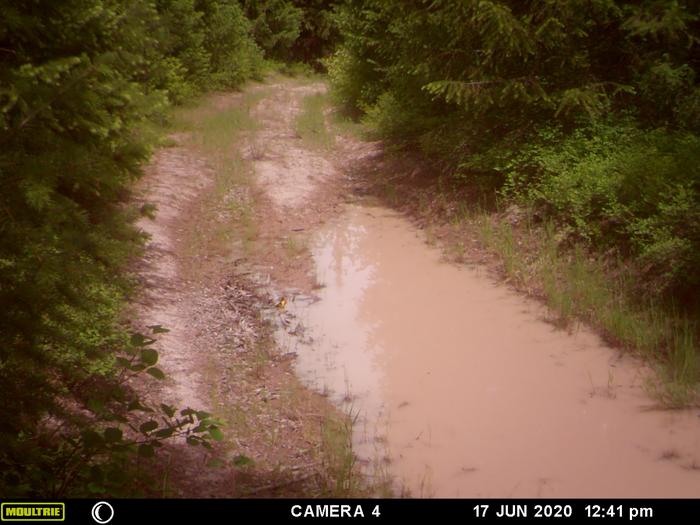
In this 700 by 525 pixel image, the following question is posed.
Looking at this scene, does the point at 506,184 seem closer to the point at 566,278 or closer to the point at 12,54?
the point at 566,278

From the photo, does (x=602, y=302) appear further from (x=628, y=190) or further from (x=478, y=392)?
(x=478, y=392)

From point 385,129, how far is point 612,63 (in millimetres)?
5899

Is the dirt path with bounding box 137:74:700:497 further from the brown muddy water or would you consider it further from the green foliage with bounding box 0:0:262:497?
the green foliage with bounding box 0:0:262:497

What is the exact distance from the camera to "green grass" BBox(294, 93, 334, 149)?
1608 cm

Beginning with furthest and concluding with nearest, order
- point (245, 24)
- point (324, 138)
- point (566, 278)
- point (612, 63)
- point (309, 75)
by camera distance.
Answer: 1. point (309, 75)
2. point (245, 24)
3. point (324, 138)
4. point (612, 63)
5. point (566, 278)

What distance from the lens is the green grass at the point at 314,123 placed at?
1608 cm

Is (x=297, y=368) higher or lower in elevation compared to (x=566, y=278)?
lower

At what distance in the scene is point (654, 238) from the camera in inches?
279

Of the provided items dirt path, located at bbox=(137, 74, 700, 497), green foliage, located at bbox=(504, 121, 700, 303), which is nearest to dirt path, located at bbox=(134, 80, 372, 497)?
dirt path, located at bbox=(137, 74, 700, 497)

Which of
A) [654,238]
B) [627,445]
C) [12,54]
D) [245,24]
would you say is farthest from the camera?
[245,24]
